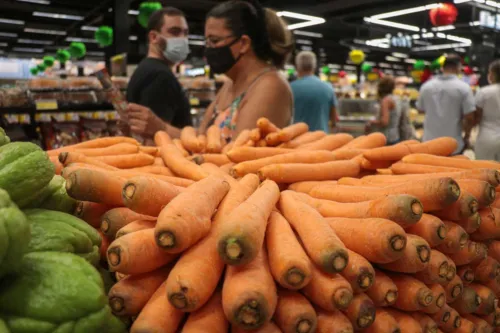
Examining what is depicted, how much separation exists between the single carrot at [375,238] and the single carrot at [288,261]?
5.3 inches

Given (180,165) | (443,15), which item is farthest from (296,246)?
(443,15)

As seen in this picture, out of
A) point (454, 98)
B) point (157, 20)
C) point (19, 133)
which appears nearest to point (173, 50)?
point (157, 20)

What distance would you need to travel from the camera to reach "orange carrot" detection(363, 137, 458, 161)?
5.16ft

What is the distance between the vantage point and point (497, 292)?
4.42 feet

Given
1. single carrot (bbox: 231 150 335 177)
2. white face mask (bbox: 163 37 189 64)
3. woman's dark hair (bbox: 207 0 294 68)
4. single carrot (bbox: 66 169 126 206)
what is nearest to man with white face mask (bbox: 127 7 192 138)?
white face mask (bbox: 163 37 189 64)

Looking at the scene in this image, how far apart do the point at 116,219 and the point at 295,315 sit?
1.67 ft

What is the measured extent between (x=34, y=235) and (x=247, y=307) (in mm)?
458

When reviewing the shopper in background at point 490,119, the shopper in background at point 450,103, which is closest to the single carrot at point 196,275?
the shopper in background at point 490,119

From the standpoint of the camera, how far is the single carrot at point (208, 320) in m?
0.83

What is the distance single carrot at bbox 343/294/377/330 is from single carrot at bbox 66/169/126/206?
2.04ft

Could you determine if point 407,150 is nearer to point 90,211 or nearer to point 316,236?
point 316,236

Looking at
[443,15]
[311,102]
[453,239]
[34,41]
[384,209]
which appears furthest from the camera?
[34,41]

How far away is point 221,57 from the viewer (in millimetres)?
2562

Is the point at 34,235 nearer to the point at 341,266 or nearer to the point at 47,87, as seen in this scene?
the point at 341,266
